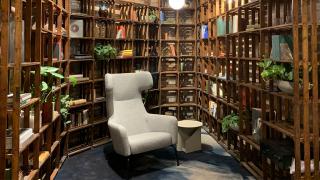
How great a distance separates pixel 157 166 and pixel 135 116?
2.68ft

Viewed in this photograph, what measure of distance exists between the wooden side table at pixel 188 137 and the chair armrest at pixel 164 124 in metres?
0.35

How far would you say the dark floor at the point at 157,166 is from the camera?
11.3 feet

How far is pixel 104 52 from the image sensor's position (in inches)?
182

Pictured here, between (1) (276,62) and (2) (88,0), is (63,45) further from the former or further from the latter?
(1) (276,62)

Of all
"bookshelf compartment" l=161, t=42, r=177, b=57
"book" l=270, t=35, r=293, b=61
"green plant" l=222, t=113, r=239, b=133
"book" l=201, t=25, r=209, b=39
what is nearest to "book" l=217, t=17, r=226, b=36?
"book" l=201, t=25, r=209, b=39

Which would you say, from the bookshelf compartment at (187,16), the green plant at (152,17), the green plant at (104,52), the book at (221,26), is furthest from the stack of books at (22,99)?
the bookshelf compartment at (187,16)

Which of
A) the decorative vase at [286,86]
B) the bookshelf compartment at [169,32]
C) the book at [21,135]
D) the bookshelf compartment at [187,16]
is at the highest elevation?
the bookshelf compartment at [187,16]

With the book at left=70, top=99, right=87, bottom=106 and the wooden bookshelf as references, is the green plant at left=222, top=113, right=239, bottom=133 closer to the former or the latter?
the wooden bookshelf

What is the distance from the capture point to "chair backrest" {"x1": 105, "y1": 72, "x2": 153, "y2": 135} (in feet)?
13.2

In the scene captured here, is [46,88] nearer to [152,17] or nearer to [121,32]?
[121,32]

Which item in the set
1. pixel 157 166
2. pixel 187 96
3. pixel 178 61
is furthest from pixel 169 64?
pixel 157 166

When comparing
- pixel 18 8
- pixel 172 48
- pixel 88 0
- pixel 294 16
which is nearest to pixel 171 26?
pixel 172 48

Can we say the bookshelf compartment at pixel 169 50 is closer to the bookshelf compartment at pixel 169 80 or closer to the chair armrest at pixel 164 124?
the bookshelf compartment at pixel 169 80

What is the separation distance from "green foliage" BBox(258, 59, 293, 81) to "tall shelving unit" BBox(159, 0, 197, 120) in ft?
10.7
